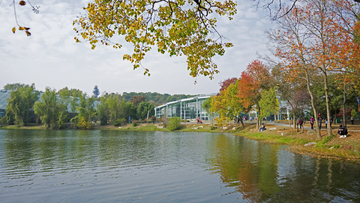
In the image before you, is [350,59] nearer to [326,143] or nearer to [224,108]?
[326,143]

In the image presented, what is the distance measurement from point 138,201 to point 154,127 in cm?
5855

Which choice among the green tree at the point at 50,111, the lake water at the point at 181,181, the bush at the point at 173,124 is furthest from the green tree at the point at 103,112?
the lake water at the point at 181,181

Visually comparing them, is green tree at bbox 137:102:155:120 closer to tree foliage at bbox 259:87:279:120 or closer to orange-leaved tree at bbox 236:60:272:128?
orange-leaved tree at bbox 236:60:272:128

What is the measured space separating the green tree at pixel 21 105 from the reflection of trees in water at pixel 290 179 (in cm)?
7430

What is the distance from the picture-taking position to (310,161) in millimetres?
13680

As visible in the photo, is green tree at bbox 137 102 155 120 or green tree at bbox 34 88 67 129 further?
green tree at bbox 137 102 155 120

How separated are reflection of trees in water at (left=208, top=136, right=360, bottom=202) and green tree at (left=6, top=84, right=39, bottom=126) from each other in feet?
244

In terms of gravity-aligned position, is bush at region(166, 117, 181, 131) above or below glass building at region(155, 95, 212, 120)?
below

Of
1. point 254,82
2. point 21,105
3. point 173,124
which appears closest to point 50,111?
point 21,105

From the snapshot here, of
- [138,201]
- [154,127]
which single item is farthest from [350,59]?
[154,127]

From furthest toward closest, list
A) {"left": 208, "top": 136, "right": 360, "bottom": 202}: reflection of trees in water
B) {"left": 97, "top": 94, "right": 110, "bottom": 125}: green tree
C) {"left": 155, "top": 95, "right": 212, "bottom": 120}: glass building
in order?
1. {"left": 97, "top": 94, "right": 110, "bottom": 125}: green tree
2. {"left": 155, "top": 95, "right": 212, "bottom": 120}: glass building
3. {"left": 208, "top": 136, "right": 360, "bottom": 202}: reflection of trees in water

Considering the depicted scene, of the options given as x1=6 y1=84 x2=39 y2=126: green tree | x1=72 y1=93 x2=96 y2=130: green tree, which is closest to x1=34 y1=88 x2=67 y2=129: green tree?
x1=72 y1=93 x2=96 y2=130: green tree

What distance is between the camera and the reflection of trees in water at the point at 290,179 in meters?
7.62

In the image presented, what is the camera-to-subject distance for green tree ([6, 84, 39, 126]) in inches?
2680
